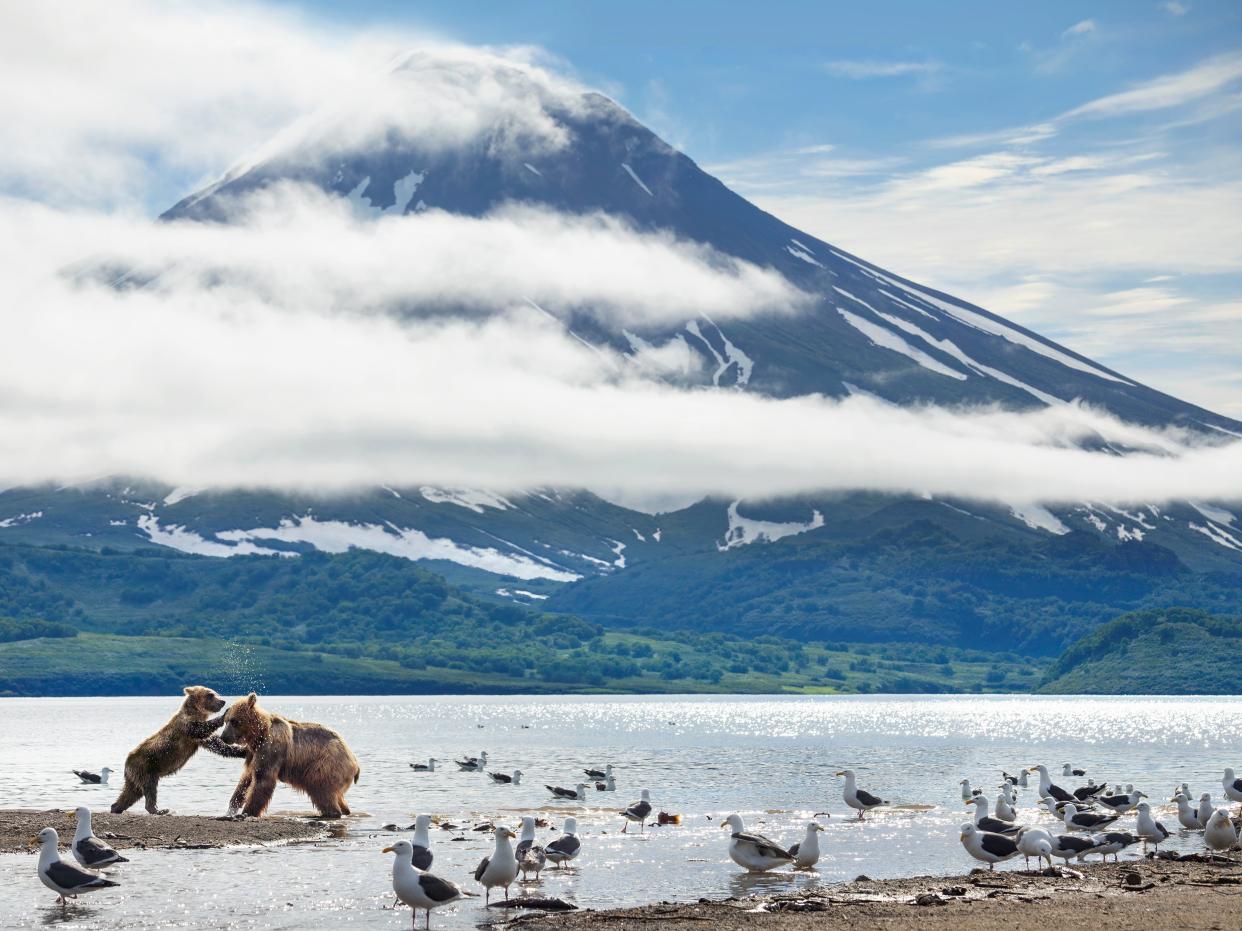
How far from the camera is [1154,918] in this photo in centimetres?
2625

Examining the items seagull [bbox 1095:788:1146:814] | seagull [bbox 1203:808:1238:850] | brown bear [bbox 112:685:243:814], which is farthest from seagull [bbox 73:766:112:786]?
seagull [bbox 1203:808:1238:850]

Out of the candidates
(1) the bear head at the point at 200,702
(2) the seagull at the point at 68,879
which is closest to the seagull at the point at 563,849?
(2) the seagull at the point at 68,879

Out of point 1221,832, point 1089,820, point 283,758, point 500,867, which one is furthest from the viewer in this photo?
point 283,758

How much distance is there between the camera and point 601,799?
61.7 meters

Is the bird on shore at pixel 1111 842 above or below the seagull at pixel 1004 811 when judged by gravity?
above

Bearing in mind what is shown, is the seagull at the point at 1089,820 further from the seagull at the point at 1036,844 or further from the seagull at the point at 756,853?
the seagull at the point at 756,853

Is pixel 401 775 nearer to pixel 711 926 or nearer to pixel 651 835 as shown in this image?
pixel 651 835

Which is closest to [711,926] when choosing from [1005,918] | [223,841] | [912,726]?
[1005,918]

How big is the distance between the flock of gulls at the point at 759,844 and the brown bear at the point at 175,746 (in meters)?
4.34

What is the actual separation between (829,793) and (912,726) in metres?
99.7

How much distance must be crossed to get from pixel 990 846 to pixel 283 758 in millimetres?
17552

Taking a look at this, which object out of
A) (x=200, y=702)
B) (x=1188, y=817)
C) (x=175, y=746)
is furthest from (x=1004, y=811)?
(x=175, y=746)

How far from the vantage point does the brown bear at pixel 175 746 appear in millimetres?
40031

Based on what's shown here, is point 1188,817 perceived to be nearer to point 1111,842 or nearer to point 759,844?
point 1111,842
